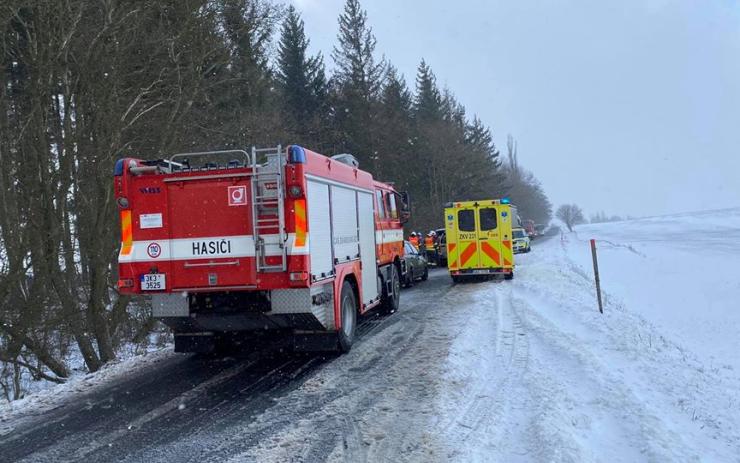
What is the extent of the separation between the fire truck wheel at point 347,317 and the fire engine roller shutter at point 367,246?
72 cm

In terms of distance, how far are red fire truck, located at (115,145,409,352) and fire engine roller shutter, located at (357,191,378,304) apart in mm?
2125

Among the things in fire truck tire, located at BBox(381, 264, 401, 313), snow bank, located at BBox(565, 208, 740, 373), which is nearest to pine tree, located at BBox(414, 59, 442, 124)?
snow bank, located at BBox(565, 208, 740, 373)

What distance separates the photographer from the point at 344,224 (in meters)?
8.73

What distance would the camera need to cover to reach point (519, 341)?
850cm

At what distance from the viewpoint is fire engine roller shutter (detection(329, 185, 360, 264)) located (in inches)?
323

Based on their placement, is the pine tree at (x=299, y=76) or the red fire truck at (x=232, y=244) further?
the pine tree at (x=299, y=76)

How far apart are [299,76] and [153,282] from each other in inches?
1359

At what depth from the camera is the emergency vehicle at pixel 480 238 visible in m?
17.7

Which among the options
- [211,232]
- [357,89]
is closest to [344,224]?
[211,232]

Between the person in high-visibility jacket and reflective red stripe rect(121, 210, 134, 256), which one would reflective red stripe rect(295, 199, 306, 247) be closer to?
reflective red stripe rect(121, 210, 134, 256)

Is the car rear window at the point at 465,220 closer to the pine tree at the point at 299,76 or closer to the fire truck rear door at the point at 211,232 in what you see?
the fire truck rear door at the point at 211,232

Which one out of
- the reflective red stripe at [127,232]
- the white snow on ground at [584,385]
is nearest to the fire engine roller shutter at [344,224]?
the white snow on ground at [584,385]

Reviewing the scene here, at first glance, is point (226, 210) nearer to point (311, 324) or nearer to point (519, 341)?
point (311, 324)

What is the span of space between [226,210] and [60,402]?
2.85 metres
